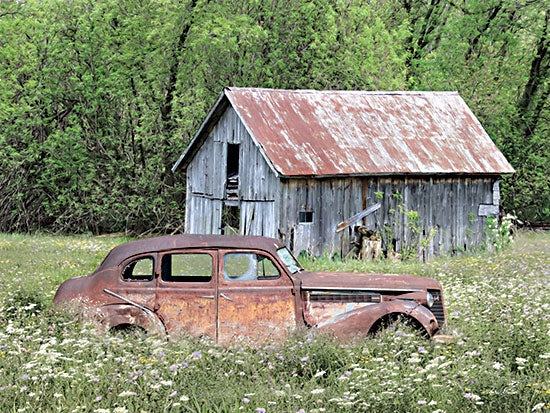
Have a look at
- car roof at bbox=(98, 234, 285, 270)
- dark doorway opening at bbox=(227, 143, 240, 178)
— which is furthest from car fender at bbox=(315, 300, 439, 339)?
dark doorway opening at bbox=(227, 143, 240, 178)

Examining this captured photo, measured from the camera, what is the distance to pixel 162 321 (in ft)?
26.1

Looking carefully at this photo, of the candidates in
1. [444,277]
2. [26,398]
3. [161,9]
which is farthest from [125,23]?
[26,398]

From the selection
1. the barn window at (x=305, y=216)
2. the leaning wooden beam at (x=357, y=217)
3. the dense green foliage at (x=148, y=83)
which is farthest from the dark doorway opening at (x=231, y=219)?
the leaning wooden beam at (x=357, y=217)

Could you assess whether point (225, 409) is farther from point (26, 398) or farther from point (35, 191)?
point (35, 191)

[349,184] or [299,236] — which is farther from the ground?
[349,184]

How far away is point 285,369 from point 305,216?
10791 mm

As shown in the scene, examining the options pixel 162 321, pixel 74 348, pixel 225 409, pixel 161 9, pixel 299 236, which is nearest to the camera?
pixel 225 409

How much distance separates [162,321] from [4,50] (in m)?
22.2

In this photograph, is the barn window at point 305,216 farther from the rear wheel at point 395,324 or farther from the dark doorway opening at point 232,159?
the rear wheel at point 395,324

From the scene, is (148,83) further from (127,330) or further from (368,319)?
(368,319)

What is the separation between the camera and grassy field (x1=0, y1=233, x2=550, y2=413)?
5.72 metres

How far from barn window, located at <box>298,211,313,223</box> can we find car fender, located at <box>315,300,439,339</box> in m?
9.48

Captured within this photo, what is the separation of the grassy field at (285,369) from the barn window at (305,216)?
855 cm

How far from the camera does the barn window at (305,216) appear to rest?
1747 centimetres
